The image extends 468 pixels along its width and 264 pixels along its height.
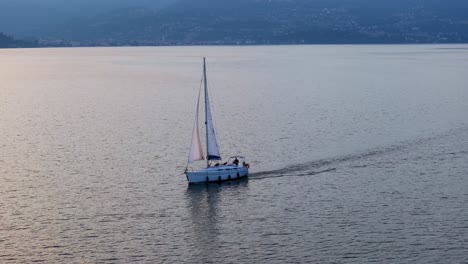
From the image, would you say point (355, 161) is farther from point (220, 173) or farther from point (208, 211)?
point (208, 211)

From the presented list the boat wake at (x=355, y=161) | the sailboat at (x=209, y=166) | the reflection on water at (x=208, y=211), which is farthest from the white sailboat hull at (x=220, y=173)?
the boat wake at (x=355, y=161)

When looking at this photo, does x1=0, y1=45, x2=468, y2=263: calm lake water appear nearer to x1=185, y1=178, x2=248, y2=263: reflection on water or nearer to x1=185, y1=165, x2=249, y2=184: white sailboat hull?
x1=185, y1=178, x2=248, y2=263: reflection on water

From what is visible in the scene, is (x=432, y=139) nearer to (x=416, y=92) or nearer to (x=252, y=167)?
(x=252, y=167)

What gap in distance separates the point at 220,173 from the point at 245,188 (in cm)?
407

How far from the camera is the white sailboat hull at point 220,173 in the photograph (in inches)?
3147

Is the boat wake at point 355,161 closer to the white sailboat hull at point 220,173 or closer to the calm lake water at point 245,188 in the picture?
the calm lake water at point 245,188

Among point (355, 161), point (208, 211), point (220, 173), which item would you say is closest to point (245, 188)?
point (220, 173)

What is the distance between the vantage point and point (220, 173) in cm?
8094

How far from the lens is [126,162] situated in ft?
293

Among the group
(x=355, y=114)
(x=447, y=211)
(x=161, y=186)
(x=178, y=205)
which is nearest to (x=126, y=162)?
(x=161, y=186)

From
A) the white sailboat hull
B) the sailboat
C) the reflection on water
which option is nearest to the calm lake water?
the reflection on water

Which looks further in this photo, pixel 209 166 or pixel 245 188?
pixel 209 166

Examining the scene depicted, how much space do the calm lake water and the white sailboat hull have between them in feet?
3.41

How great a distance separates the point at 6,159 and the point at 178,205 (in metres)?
29.1
